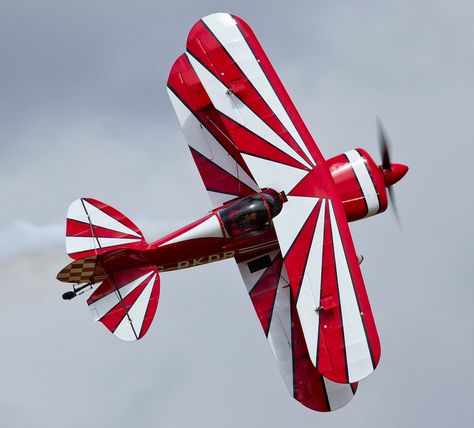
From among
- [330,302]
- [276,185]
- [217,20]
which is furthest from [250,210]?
[217,20]

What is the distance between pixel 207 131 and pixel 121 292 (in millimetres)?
3830

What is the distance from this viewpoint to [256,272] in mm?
19500

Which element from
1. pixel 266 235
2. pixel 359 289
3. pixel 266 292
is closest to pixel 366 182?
pixel 266 235

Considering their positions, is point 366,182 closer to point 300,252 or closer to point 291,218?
point 291,218

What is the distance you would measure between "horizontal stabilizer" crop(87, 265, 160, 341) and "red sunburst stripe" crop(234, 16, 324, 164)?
139 inches

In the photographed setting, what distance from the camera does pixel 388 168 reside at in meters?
19.9

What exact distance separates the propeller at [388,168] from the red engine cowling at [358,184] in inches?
11.6

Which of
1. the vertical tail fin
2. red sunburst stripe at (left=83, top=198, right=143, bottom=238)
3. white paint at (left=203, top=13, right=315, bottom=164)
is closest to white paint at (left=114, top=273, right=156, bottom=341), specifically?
the vertical tail fin

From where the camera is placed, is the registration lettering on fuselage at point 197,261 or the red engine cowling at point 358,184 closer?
the registration lettering on fuselage at point 197,261

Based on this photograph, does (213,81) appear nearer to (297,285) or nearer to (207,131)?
(207,131)

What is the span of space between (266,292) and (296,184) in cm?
210

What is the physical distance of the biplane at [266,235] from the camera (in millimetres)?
18078

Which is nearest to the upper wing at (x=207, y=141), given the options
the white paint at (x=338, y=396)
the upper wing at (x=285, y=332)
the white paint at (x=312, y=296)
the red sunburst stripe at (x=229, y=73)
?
the red sunburst stripe at (x=229, y=73)

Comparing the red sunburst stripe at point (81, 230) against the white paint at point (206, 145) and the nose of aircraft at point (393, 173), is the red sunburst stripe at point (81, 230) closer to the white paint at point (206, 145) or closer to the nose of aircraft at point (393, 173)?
the white paint at point (206, 145)
